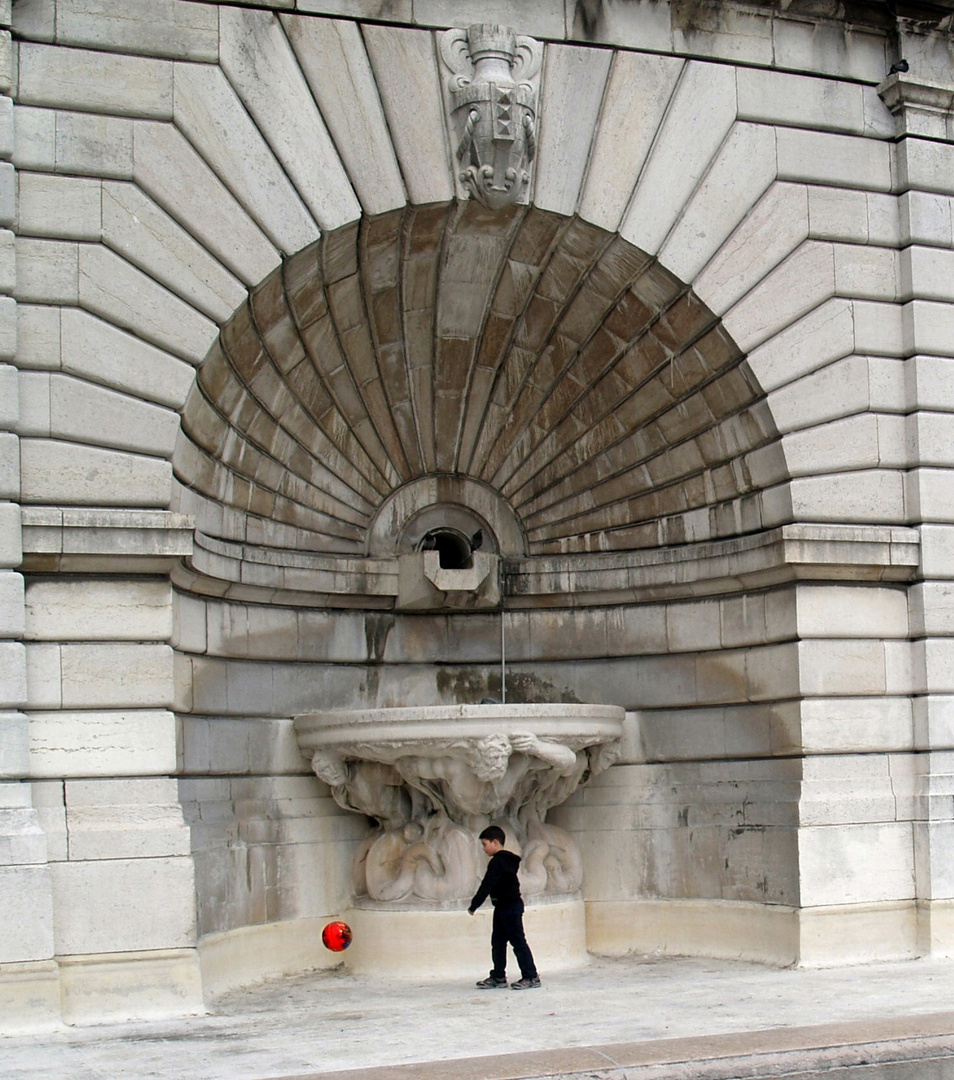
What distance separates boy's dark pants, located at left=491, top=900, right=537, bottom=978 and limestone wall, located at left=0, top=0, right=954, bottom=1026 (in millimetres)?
2160

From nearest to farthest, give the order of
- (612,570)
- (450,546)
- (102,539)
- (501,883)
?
(102,539) < (501,883) < (612,570) < (450,546)

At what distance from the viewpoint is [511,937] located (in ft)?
36.3

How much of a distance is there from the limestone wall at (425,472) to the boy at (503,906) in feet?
7.04

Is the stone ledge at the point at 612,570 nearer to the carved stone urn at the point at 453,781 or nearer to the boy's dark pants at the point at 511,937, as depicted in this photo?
the carved stone urn at the point at 453,781

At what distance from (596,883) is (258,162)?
22.7ft

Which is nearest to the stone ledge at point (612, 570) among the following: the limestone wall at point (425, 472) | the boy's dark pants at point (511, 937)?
the limestone wall at point (425, 472)

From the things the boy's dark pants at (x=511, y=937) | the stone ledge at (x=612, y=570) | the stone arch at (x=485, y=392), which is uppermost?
the stone arch at (x=485, y=392)

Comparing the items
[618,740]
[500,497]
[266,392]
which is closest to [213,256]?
[266,392]

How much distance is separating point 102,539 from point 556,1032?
4476mm

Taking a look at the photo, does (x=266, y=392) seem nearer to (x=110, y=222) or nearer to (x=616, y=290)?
(x=110, y=222)

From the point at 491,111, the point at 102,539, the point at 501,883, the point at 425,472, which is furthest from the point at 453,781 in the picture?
the point at 491,111

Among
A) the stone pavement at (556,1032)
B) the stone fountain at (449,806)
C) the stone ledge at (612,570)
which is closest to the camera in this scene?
the stone pavement at (556,1032)

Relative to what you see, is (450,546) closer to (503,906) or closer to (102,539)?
(503,906)

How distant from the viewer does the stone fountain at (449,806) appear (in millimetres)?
11867
